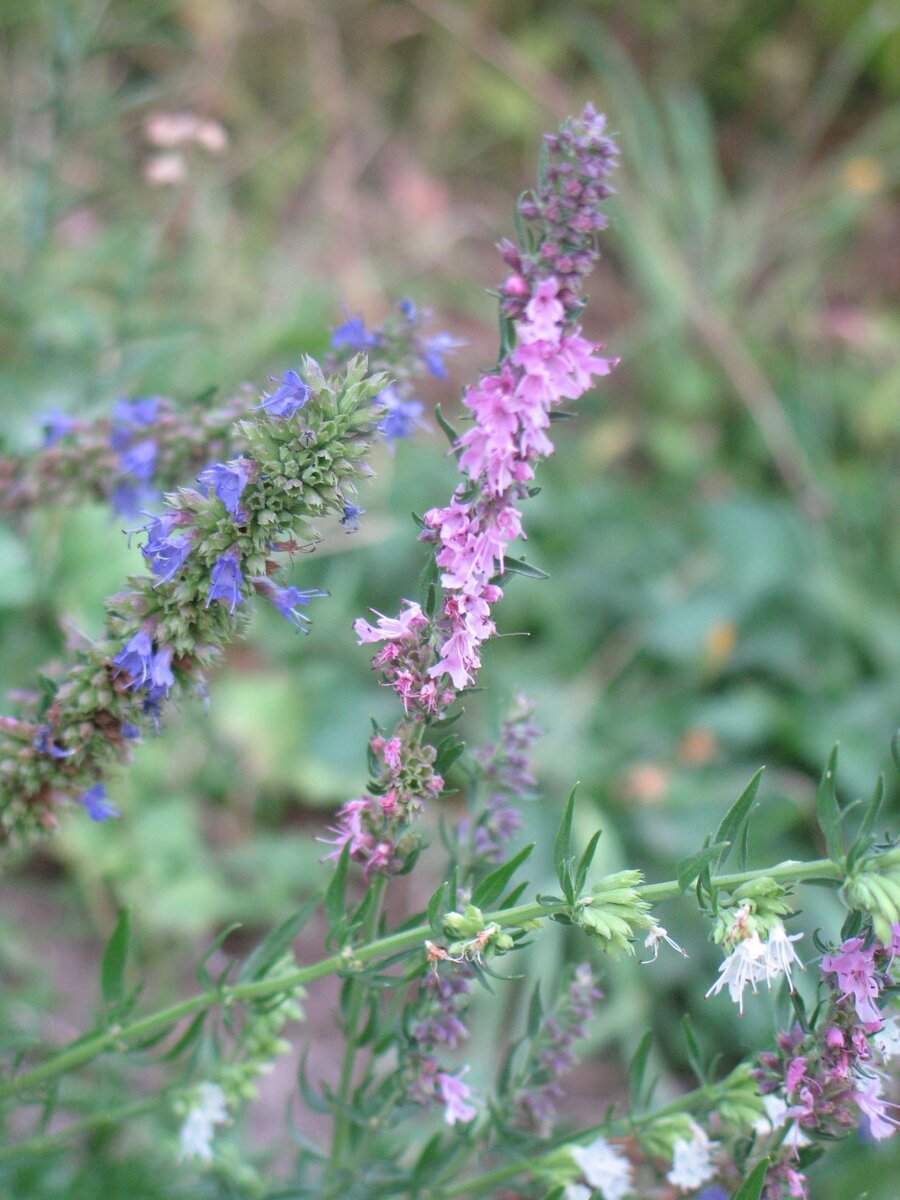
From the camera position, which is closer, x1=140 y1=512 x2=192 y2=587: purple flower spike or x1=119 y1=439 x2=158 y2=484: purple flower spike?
x1=140 y1=512 x2=192 y2=587: purple flower spike

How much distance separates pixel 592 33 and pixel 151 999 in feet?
14.9

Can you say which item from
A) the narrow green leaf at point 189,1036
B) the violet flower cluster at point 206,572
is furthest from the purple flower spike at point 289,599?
the narrow green leaf at point 189,1036

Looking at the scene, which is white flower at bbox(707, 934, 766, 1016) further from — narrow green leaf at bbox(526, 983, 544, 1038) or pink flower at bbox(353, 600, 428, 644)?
pink flower at bbox(353, 600, 428, 644)

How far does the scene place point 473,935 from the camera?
137 centimetres

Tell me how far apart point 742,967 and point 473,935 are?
0.31 meters

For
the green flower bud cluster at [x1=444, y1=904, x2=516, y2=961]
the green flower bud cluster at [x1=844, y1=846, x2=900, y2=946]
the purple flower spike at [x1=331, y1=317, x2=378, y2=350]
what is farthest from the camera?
the purple flower spike at [x1=331, y1=317, x2=378, y2=350]

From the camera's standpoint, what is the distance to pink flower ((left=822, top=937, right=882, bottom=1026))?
4.29 feet

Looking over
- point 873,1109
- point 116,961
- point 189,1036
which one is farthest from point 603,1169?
point 116,961

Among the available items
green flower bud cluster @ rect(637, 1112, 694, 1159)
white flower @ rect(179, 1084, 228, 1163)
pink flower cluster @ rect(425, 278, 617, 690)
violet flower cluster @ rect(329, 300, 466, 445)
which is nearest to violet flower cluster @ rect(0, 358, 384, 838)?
pink flower cluster @ rect(425, 278, 617, 690)

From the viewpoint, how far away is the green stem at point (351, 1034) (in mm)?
1496

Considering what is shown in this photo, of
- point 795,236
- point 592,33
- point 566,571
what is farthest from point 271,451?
point 592,33

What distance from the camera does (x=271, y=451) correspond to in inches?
52.0

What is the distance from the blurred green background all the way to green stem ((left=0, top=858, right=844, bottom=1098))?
437 mm

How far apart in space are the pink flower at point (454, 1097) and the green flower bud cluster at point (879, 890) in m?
0.59
